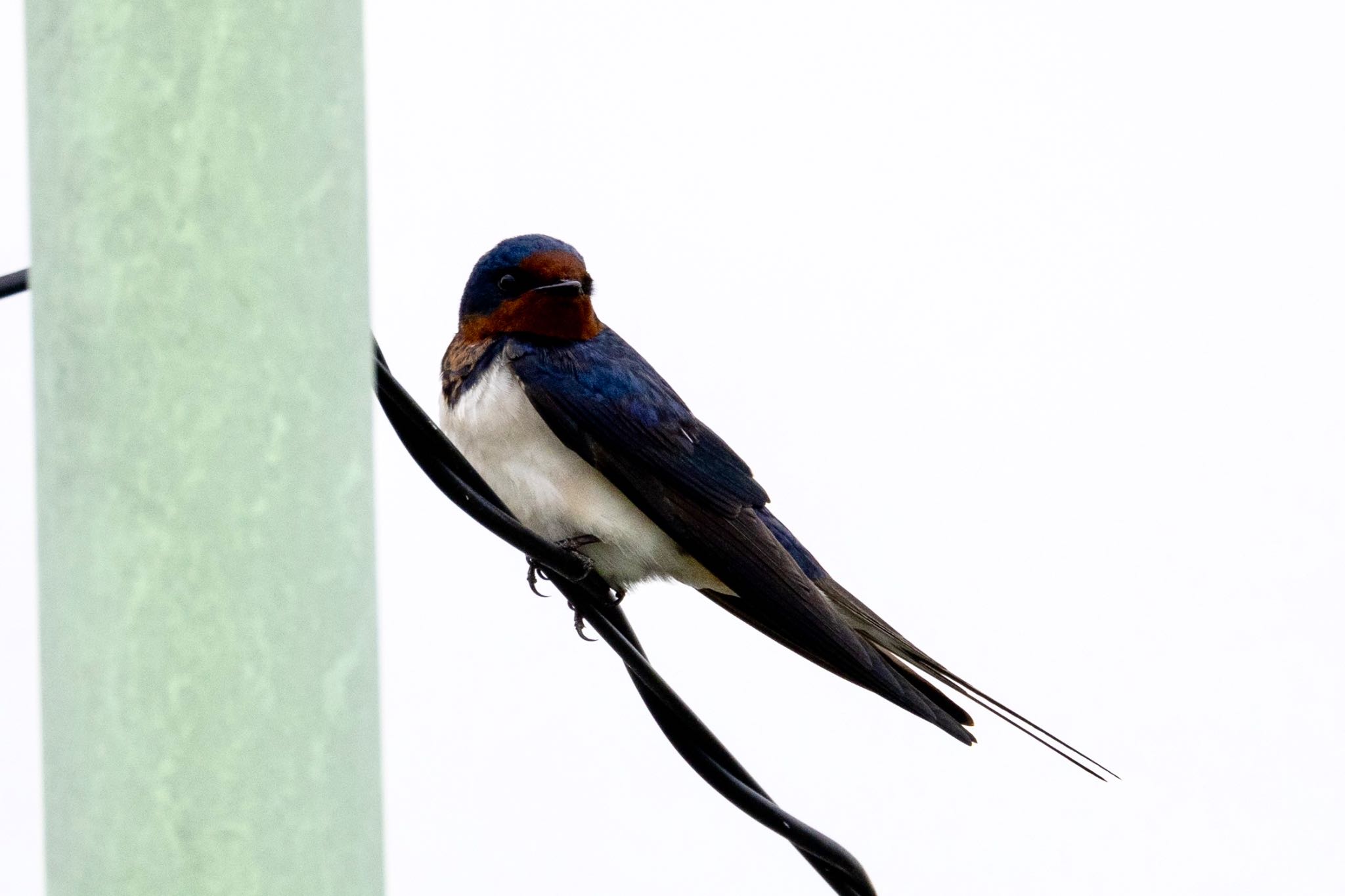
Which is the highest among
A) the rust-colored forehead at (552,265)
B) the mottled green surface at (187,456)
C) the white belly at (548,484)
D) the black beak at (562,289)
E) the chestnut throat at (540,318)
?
the rust-colored forehead at (552,265)

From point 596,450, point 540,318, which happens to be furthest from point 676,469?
point 540,318

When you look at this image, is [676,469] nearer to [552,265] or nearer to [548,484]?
[548,484]

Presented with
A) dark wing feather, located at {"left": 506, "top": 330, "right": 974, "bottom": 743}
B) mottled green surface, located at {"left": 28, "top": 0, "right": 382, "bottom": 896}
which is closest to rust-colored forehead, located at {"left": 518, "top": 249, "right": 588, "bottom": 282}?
dark wing feather, located at {"left": 506, "top": 330, "right": 974, "bottom": 743}

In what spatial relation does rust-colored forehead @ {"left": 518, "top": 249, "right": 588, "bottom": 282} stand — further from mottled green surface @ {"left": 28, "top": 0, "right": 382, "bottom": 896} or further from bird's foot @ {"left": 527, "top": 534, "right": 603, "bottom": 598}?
mottled green surface @ {"left": 28, "top": 0, "right": 382, "bottom": 896}

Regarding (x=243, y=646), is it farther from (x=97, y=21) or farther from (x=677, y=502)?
(x=677, y=502)

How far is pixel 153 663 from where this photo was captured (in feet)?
3.05

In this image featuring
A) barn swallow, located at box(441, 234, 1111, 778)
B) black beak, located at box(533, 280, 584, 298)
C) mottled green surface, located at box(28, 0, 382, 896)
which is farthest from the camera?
black beak, located at box(533, 280, 584, 298)

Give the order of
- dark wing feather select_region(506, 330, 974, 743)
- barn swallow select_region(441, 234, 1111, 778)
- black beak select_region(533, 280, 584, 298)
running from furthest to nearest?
black beak select_region(533, 280, 584, 298), barn swallow select_region(441, 234, 1111, 778), dark wing feather select_region(506, 330, 974, 743)

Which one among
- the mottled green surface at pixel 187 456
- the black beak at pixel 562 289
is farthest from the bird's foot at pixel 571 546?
the mottled green surface at pixel 187 456

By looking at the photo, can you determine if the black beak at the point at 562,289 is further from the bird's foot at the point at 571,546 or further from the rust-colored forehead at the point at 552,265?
the bird's foot at the point at 571,546

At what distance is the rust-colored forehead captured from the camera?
2.77m

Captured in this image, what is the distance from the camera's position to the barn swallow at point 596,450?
104 inches

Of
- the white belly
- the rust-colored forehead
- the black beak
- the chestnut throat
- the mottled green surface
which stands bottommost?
the mottled green surface

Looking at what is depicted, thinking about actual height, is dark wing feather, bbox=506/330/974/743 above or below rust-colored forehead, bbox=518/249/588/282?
below
